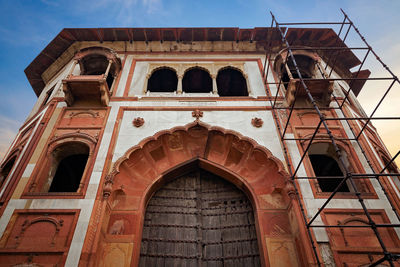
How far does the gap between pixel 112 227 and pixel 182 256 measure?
1.98m

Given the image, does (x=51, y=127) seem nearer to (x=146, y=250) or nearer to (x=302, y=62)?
(x=146, y=250)

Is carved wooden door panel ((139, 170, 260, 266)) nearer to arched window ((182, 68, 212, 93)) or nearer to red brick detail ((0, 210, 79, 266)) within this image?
red brick detail ((0, 210, 79, 266))

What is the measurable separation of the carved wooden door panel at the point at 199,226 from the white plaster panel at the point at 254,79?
3658 mm

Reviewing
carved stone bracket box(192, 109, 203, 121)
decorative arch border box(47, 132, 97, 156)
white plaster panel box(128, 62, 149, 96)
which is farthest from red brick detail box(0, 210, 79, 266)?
white plaster panel box(128, 62, 149, 96)

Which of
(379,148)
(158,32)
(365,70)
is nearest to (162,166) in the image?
(158,32)

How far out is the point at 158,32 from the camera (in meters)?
11.9

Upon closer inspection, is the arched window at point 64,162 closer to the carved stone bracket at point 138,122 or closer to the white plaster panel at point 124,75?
the carved stone bracket at point 138,122

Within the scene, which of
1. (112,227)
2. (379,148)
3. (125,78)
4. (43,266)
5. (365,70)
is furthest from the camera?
(365,70)

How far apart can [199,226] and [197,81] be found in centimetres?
688

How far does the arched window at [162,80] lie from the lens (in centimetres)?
1217

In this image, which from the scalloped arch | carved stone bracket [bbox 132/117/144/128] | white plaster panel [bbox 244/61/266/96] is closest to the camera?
the scalloped arch

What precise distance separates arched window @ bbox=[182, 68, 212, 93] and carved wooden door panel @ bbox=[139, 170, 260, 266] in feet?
16.6

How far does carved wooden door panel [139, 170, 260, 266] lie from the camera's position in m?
7.24

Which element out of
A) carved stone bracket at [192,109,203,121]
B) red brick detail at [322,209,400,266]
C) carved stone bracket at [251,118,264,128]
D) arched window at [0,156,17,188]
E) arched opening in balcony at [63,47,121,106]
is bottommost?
red brick detail at [322,209,400,266]
